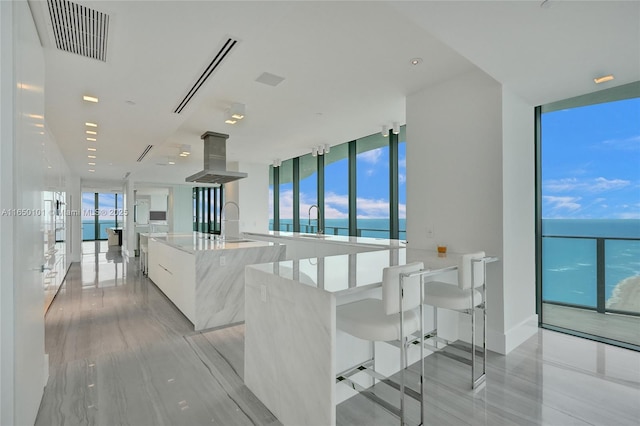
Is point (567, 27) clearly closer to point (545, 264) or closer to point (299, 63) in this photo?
point (299, 63)

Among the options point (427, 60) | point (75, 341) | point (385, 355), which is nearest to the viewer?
point (385, 355)

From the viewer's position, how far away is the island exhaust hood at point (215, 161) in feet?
17.0

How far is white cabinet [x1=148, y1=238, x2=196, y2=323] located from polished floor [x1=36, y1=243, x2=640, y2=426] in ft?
1.12

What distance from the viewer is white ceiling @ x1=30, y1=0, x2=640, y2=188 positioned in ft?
6.44

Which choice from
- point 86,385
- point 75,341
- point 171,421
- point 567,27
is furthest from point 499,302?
point 75,341

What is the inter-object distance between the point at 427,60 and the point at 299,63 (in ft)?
4.09

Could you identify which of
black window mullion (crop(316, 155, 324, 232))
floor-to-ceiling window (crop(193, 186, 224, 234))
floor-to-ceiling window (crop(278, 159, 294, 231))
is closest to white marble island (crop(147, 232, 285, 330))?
black window mullion (crop(316, 155, 324, 232))

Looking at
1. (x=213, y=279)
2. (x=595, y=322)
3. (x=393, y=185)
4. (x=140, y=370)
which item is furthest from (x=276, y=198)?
(x=595, y=322)

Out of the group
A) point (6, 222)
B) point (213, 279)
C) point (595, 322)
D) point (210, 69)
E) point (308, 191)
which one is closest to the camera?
point (6, 222)

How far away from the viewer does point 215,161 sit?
5316 mm

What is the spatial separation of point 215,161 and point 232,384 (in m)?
3.85

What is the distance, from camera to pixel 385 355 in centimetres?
244

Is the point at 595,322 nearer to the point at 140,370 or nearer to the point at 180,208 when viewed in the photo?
the point at 140,370

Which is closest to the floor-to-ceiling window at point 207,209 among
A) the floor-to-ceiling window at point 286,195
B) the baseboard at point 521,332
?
the floor-to-ceiling window at point 286,195
